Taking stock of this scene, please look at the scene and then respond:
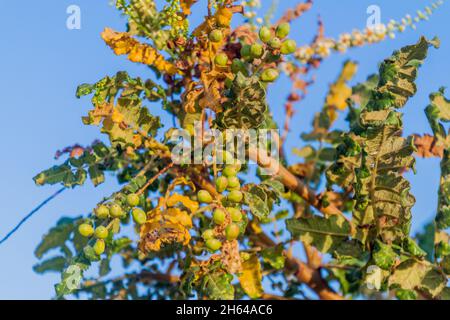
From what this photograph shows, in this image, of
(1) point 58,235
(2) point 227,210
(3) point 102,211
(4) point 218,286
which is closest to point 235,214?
(2) point 227,210

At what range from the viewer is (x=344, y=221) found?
2232mm

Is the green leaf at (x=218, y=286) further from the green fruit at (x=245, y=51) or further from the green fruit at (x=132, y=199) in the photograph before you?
the green fruit at (x=245, y=51)

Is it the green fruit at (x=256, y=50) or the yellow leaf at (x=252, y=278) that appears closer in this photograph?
the green fruit at (x=256, y=50)

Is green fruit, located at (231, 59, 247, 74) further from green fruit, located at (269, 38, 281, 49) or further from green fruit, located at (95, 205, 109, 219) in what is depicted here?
green fruit, located at (95, 205, 109, 219)

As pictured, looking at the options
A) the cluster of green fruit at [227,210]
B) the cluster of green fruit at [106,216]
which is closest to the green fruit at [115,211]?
the cluster of green fruit at [106,216]

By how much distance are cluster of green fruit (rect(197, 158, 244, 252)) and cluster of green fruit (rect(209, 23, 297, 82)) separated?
0.95 feet

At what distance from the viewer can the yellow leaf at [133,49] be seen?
2.03 m

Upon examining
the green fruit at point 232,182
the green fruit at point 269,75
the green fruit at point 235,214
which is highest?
the green fruit at point 269,75

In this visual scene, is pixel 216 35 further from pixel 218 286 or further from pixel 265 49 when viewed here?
pixel 218 286

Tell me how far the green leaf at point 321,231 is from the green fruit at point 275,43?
66cm

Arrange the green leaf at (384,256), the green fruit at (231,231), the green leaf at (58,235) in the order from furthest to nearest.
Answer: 1. the green leaf at (58,235)
2. the green leaf at (384,256)
3. the green fruit at (231,231)

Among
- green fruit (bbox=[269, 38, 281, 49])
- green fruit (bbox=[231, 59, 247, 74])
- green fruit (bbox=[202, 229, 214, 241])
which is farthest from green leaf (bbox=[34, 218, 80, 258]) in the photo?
green fruit (bbox=[269, 38, 281, 49])

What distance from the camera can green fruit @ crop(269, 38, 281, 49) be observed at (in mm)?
1899

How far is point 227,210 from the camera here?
188cm
